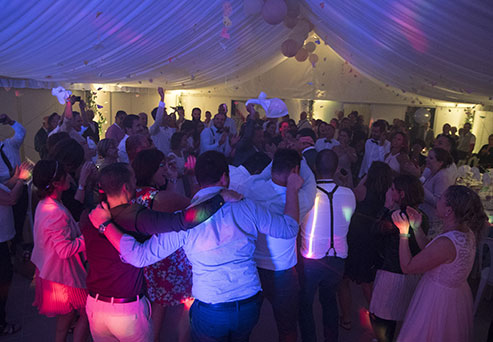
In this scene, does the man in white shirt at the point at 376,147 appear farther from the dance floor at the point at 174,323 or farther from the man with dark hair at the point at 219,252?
the man with dark hair at the point at 219,252

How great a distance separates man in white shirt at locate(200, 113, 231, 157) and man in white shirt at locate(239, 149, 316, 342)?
11.0 ft

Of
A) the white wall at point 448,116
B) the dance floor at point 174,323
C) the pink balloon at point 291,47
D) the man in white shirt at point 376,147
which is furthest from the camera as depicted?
the white wall at point 448,116

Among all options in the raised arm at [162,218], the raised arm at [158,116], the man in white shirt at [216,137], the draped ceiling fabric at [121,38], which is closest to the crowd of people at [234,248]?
the raised arm at [162,218]

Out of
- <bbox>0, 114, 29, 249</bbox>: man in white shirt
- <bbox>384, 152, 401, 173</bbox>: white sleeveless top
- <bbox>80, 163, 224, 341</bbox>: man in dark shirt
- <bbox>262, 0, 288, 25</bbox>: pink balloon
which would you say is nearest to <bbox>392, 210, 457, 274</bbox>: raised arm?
<bbox>80, 163, 224, 341</bbox>: man in dark shirt

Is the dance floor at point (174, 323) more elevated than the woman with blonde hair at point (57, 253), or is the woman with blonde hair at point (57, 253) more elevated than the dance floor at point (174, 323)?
the woman with blonde hair at point (57, 253)

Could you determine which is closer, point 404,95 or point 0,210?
point 0,210

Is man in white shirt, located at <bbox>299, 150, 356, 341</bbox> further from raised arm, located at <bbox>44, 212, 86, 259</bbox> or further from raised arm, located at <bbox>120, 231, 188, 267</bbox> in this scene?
raised arm, located at <bbox>44, 212, 86, 259</bbox>

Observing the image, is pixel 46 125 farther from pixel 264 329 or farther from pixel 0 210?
pixel 264 329

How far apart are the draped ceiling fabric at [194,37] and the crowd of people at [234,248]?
4.62 ft

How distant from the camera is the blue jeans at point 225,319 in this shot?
1.62 m

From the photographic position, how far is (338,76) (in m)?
12.1

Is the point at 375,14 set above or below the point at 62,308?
above

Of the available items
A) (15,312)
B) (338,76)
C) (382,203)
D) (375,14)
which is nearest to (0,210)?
(15,312)

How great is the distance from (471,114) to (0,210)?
14.9m
